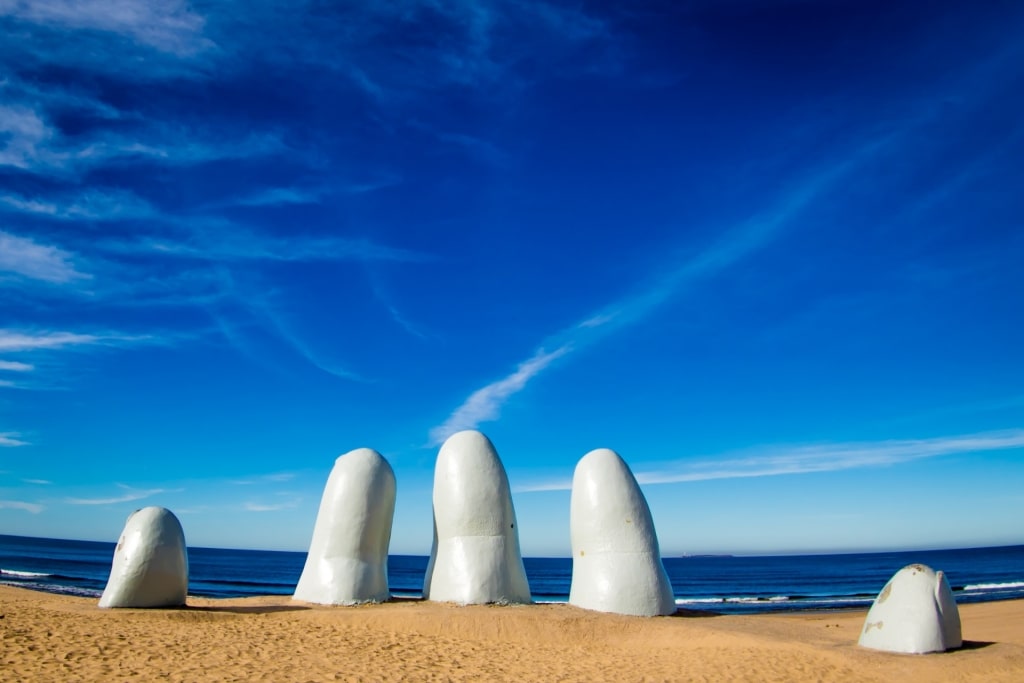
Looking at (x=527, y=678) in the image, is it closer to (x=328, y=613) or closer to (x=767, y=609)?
(x=328, y=613)

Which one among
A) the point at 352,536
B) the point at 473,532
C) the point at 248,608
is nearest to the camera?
the point at 248,608

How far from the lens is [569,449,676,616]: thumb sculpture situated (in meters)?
13.2

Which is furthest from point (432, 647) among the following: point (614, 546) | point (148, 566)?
point (148, 566)

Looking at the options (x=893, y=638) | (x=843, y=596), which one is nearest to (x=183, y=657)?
(x=893, y=638)

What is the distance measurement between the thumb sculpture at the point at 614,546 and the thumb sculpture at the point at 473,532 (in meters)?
1.24

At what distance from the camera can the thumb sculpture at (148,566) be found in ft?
40.5

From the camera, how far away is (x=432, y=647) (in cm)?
1094

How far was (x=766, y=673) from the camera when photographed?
396 inches

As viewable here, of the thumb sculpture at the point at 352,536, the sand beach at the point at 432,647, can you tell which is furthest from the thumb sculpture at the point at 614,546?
the thumb sculpture at the point at 352,536

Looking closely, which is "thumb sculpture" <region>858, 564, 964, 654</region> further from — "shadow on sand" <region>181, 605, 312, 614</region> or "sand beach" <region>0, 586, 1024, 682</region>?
"shadow on sand" <region>181, 605, 312, 614</region>

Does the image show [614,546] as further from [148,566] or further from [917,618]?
[148,566]

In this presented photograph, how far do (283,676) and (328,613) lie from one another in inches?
168

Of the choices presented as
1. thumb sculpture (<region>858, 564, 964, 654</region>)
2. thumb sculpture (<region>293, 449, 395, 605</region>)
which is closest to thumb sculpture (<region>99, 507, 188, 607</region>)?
thumb sculpture (<region>293, 449, 395, 605</region>)

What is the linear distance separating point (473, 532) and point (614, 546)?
2.67 m
